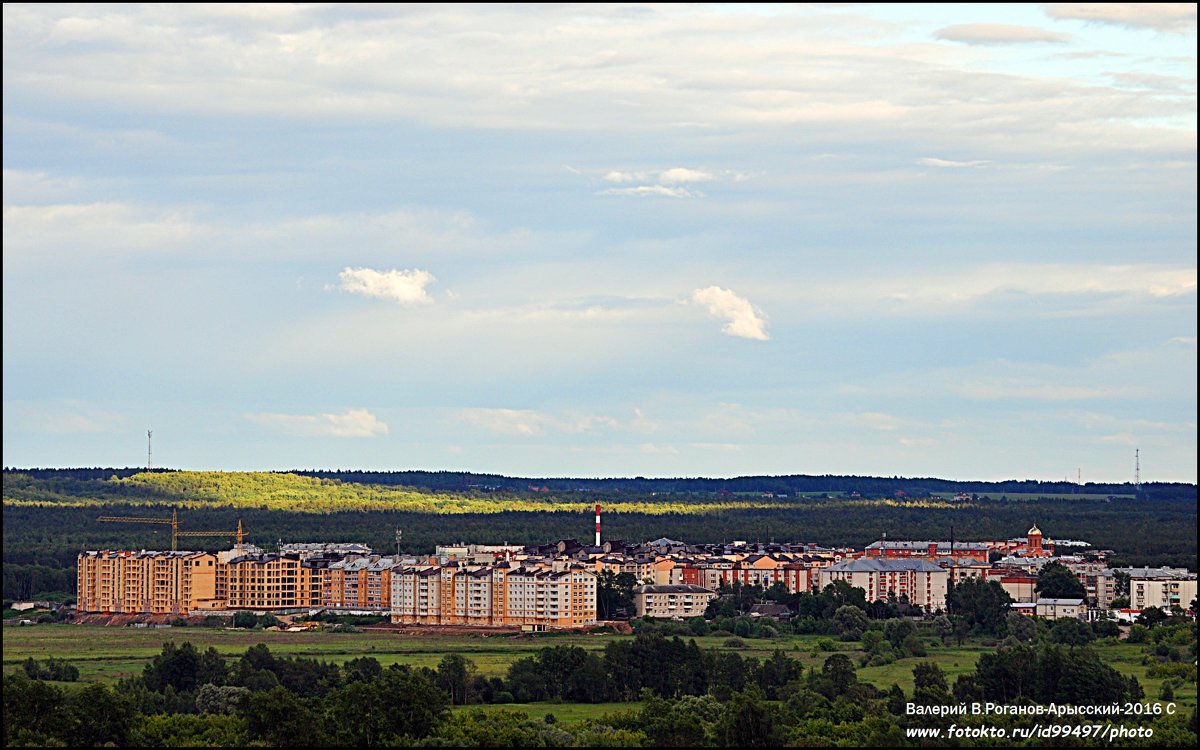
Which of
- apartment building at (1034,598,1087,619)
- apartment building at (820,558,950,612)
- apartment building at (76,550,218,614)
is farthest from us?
apartment building at (76,550,218,614)

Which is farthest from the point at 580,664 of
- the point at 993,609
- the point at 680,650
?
the point at 993,609

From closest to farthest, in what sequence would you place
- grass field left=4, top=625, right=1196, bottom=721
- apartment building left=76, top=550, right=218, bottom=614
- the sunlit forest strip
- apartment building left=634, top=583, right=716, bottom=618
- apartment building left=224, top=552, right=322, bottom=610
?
1. grass field left=4, top=625, right=1196, bottom=721
2. apartment building left=634, top=583, right=716, bottom=618
3. apartment building left=76, top=550, right=218, bottom=614
4. apartment building left=224, top=552, right=322, bottom=610
5. the sunlit forest strip

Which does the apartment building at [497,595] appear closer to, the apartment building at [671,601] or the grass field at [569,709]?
the apartment building at [671,601]

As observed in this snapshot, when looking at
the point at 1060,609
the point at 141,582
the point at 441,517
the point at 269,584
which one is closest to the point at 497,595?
the point at 269,584

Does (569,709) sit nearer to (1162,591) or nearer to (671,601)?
(671,601)

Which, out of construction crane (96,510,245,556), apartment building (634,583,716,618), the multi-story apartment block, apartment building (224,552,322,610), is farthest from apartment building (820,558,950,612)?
construction crane (96,510,245,556)

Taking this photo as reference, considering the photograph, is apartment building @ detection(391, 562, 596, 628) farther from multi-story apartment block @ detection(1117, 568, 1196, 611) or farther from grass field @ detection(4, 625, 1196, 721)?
multi-story apartment block @ detection(1117, 568, 1196, 611)
